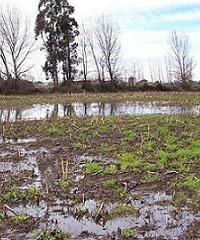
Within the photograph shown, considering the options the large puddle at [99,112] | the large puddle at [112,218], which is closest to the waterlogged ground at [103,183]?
the large puddle at [112,218]

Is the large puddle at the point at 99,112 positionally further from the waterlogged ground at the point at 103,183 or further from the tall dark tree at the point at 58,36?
the tall dark tree at the point at 58,36

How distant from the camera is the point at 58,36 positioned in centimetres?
4738

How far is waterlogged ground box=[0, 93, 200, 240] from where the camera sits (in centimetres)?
632

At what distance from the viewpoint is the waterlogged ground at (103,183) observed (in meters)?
6.32

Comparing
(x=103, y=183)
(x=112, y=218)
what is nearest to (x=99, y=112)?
(x=103, y=183)

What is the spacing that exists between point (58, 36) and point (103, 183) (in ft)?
133

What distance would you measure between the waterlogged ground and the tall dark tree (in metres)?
33.0

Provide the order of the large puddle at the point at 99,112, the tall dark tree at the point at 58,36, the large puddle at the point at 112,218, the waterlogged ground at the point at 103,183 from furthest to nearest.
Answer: the tall dark tree at the point at 58,36, the large puddle at the point at 99,112, the waterlogged ground at the point at 103,183, the large puddle at the point at 112,218

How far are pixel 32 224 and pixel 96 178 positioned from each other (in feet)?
8.41

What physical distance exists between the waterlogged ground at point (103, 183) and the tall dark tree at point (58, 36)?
108 feet

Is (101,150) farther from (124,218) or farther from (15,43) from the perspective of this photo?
(15,43)

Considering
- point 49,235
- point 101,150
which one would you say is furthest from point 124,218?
point 101,150

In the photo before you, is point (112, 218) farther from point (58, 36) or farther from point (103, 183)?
point (58, 36)

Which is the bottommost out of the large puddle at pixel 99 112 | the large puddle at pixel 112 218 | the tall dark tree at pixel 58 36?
the large puddle at pixel 112 218
